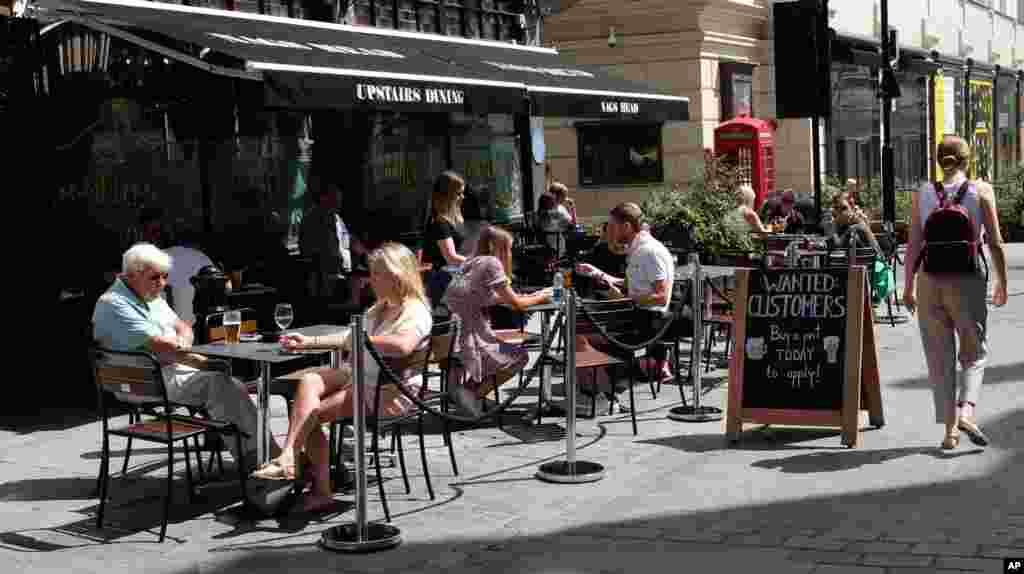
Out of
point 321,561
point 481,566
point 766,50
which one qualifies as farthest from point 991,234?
point 766,50

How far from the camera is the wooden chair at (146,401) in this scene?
628 centimetres

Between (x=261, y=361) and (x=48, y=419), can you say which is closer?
(x=261, y=361)

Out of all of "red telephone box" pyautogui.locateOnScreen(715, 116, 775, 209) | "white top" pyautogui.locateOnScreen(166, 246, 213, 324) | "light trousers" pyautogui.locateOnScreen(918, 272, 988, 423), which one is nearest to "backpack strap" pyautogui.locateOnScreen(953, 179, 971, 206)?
"light trousers" pyautogui.locateOnScreen(918, 272, 988, 423)

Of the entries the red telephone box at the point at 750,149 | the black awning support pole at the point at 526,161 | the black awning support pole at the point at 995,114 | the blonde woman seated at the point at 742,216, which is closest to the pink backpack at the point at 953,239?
the blonde woman seated at the point at 742,216

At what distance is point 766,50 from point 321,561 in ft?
70.3

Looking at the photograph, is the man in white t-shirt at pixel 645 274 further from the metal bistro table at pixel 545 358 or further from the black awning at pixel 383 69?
the black awning at pixel 383 69

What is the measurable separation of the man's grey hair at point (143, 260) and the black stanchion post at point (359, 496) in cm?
137

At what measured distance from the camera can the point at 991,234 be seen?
7492 millimetres

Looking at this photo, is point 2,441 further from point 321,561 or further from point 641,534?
point 641,534

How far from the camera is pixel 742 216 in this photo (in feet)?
45.6

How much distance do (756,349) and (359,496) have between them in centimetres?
321

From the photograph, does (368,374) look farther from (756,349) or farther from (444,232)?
→ (444,232)

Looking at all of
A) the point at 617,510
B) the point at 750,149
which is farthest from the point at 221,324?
the point at 750,149

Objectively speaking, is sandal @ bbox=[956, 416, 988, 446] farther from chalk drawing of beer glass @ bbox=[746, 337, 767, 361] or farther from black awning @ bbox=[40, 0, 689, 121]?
black awning @ bbox=[40, 0, 689, 121]
